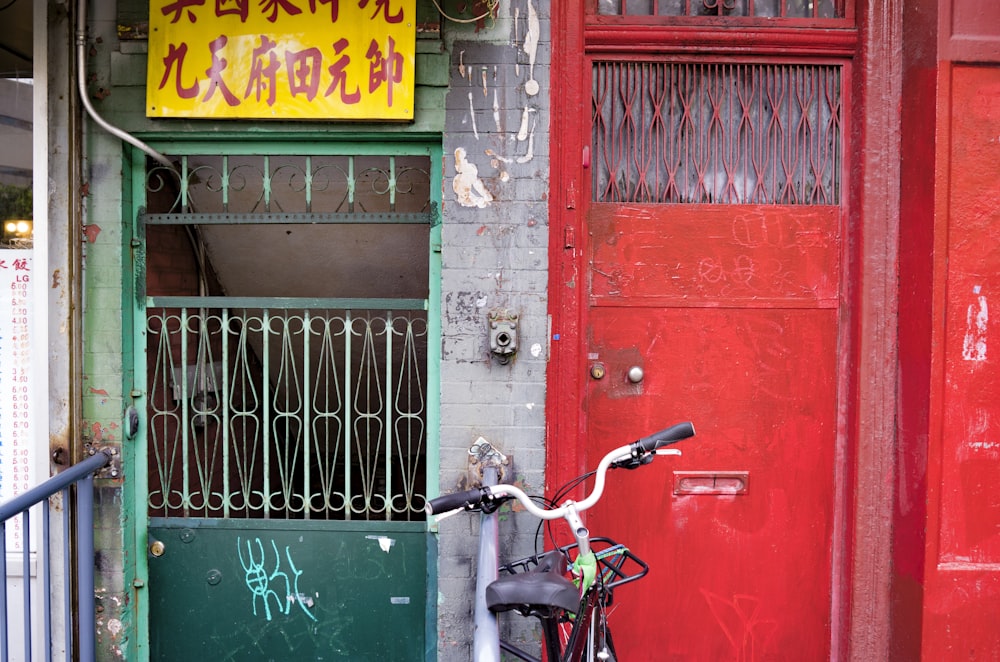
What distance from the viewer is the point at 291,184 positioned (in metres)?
3.33

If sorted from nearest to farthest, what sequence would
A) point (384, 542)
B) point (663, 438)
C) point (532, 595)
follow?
point (532, 595), point (663, 438), point (384, 542)

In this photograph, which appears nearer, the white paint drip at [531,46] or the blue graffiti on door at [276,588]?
the white paint drip at [531,46]

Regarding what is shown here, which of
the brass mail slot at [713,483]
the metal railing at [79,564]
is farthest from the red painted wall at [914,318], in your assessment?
the metal railing at [79,564]

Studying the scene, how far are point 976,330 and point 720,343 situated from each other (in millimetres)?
1137

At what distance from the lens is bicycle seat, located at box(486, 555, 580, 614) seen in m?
1.92

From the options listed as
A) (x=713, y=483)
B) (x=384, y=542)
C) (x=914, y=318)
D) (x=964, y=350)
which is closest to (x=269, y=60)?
(x=384, y=542)

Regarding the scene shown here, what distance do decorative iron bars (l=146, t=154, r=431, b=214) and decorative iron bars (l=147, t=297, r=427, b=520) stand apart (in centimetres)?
53

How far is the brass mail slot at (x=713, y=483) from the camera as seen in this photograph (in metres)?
3.26

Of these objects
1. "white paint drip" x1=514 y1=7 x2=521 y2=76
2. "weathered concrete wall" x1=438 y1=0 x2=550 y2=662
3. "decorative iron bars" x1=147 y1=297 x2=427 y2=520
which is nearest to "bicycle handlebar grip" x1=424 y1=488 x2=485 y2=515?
"weathered concrete wall" x1=438 y1=0 x2=550 y2=662

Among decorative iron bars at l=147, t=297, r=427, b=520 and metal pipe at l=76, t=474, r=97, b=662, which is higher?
decorative iron bars at l=147, t=297, r=427, b=520

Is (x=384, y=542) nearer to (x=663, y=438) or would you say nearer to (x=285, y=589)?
(x=285, y=589)

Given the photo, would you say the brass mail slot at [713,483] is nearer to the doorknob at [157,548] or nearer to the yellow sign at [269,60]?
the yellow sign at [269,60]

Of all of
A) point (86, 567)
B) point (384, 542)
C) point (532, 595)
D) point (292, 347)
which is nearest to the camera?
point (532, 595)

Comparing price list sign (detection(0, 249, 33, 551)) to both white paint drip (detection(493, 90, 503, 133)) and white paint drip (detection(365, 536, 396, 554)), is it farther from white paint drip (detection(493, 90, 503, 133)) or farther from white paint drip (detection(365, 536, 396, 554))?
white paint drip (detection(493, 90, 503, 133))
